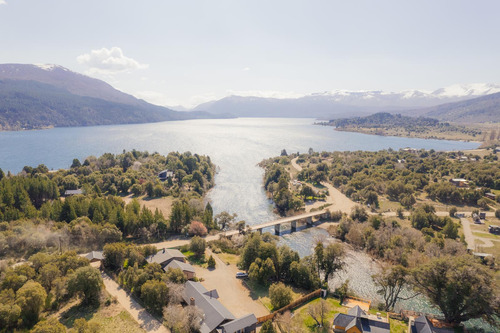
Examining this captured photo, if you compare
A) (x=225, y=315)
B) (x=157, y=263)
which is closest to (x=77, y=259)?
(x=157, y=263)

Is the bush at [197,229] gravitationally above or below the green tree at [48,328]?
below

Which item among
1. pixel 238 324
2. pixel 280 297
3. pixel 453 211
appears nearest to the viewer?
pixel 238 324

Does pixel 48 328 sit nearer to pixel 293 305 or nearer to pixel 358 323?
pixel 293 305

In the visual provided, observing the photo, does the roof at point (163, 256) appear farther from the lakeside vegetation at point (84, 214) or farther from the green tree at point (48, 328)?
the green tree at point (48, 328)

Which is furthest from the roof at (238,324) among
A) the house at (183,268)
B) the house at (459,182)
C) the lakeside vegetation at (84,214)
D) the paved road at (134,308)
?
the house at (459,182)

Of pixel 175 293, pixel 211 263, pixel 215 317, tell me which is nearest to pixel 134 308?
pixel 175 293

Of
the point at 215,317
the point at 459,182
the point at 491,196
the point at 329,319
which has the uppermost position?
the point at 215,317
